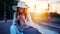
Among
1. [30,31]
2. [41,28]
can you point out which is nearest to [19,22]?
[30,31]

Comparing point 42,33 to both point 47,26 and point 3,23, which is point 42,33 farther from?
point 3,23

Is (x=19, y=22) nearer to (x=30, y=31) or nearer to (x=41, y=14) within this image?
(x=30, y=31)

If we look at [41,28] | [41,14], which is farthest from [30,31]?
[41,14]

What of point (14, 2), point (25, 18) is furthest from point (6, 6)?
point (25, 18)

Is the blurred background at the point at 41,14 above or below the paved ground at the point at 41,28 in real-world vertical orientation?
above

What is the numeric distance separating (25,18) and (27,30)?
0.51 feet

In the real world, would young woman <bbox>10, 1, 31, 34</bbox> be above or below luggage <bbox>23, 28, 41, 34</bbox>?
above

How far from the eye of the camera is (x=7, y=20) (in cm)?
272

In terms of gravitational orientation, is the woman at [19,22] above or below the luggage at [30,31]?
above

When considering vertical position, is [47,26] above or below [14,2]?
below

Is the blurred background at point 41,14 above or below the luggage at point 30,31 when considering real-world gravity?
above

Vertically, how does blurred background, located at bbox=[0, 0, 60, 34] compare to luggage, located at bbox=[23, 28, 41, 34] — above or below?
above

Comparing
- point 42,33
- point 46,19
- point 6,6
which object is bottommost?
point 42,33

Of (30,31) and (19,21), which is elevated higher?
(19,21)
